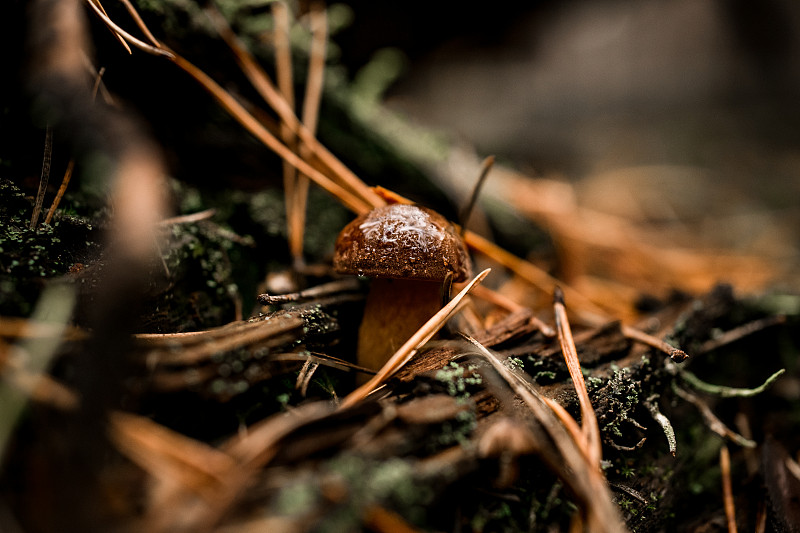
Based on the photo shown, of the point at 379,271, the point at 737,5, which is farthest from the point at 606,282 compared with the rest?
the point at 737,5

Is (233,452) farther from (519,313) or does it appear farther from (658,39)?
(658,39)

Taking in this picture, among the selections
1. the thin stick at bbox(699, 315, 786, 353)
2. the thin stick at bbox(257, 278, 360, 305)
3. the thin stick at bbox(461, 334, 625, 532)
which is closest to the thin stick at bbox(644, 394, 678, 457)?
the thin stick at bbox(461, 334, 625, 532)

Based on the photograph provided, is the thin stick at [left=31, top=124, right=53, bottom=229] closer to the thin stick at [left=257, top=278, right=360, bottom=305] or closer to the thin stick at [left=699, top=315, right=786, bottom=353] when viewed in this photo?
the thin stick at [left=257, top=278, right=360, bottom=305]

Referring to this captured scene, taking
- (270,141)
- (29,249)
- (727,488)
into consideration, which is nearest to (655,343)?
(727,488)

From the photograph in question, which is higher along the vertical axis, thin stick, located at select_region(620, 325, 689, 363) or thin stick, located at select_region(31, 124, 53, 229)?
thin stick, located at select_region(31, 124, 53, 229)

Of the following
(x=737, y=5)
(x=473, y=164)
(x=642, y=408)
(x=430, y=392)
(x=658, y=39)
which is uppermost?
(x=737, y=5)

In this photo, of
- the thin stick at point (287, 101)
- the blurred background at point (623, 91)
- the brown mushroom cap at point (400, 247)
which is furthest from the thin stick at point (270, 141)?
the blurred background at point (623, 91)

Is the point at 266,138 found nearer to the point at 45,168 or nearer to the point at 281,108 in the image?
the point at 281,108

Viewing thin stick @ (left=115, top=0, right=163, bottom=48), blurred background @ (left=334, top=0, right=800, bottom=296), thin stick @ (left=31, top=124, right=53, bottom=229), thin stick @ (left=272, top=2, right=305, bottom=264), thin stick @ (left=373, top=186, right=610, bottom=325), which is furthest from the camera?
blurred background @ (left=334, top=0, right=800, bottom=296)
